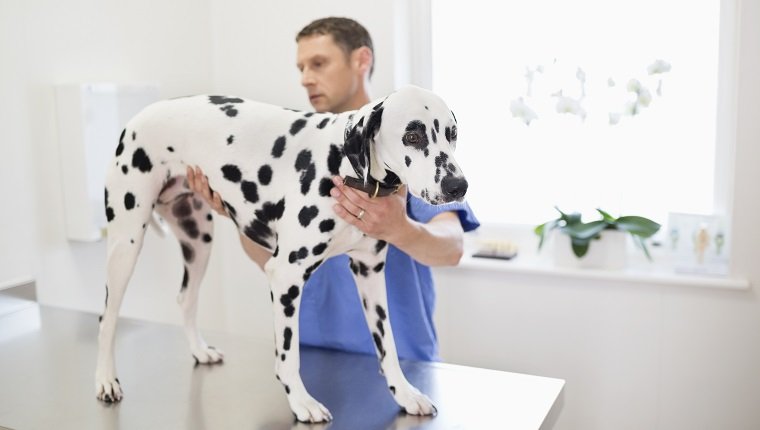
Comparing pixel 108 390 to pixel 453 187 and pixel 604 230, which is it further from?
pixel 604 230

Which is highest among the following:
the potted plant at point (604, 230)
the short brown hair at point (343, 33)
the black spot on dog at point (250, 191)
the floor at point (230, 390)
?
the short brown hair at point (343, 33)

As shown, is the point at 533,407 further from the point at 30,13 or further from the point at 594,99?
the point at 30,13

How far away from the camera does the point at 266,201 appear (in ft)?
4.24

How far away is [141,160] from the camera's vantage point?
4.60 ft

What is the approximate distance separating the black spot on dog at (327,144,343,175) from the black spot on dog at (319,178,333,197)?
0.6 inches

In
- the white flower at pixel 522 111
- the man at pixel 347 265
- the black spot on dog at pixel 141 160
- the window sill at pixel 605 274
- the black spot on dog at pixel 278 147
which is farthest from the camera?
the white flower at pixel 522 111

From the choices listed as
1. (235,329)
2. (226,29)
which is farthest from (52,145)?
(235,329)

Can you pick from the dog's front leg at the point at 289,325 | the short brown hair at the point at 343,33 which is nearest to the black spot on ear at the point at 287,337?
the dog's front leg at the point at 289,325

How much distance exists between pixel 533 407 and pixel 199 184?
77 centimetres

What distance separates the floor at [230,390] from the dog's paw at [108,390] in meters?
0.02

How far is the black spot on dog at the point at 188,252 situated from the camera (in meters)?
1.59

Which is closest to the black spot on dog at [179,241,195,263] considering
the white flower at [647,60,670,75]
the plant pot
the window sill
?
the window sill

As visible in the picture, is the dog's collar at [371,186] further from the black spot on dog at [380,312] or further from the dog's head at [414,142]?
the black spot on dog at [380,312]

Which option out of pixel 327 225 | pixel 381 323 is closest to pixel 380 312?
pixel 381 323
